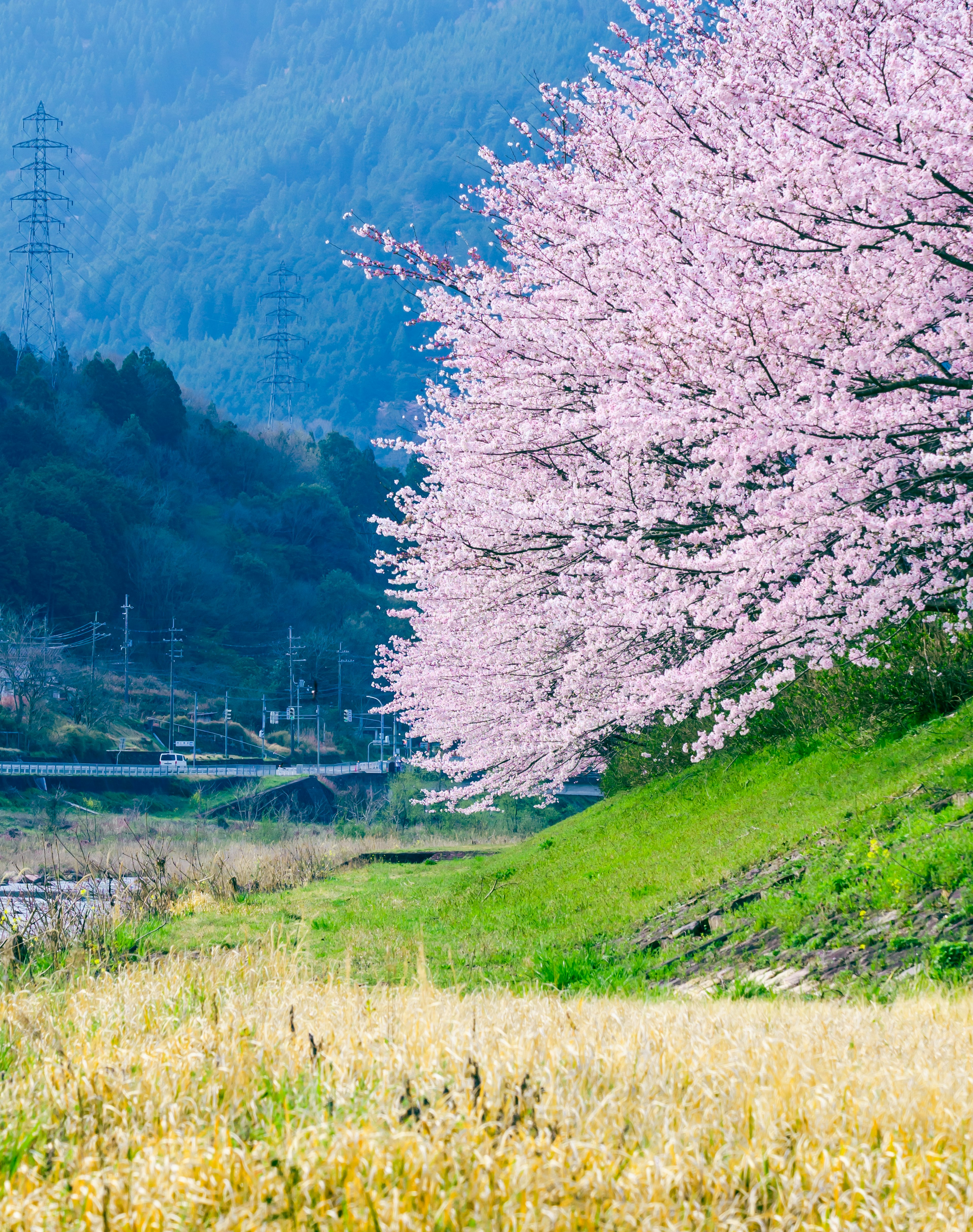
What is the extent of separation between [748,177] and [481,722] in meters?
11.0

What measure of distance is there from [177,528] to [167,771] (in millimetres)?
50156

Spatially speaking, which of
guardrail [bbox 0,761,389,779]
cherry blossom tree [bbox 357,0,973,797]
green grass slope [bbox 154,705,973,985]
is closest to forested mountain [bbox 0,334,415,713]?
guardrail [bbox 0,761,389,779]

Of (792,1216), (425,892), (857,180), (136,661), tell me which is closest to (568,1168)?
(792,1216)

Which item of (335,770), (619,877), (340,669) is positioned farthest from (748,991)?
(340,669)

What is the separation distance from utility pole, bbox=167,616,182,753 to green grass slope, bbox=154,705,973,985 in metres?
56.0

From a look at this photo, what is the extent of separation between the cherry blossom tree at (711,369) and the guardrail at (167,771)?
127 feet

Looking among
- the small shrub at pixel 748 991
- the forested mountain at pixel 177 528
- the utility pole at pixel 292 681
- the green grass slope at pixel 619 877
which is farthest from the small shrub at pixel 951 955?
the forested mountain at pixel 177 528

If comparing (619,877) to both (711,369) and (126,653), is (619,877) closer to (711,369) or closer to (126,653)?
(711,369)

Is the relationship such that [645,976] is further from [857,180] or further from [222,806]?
[222,806]

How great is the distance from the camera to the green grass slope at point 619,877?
8430 millimetres

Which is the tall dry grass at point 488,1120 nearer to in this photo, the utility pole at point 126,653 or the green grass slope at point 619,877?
the green grass slope at point 619,877

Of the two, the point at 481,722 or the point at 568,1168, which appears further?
the point at 481,722

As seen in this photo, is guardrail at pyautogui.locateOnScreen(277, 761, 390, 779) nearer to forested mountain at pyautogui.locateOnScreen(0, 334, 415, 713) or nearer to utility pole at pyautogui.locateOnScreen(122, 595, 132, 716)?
utility pole at pyautogui.locateOnScreen(122, 595, 132, 716)

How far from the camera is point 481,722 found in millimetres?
18031
